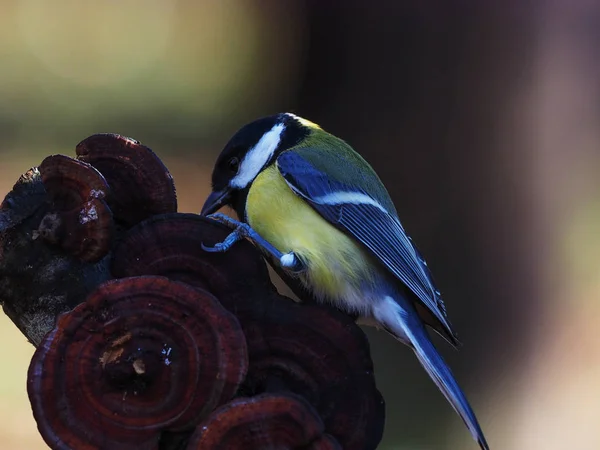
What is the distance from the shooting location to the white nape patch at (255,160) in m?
1.00

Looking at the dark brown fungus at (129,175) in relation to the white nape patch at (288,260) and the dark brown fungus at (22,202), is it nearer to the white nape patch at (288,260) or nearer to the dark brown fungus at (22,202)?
the dark brown fungus at (22,202)

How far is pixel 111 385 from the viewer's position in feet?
1.81

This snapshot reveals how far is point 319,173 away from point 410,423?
1.21 meters

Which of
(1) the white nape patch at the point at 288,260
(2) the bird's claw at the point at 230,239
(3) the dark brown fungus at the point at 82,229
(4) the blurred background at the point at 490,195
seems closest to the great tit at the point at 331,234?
(1) the white nape patch at the point at 288,260

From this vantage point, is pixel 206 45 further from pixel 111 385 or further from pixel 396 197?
pixel 111 385

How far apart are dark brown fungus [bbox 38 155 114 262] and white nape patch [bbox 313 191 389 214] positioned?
1.27 feet

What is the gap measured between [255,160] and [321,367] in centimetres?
45

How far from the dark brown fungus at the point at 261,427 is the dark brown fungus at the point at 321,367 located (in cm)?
4

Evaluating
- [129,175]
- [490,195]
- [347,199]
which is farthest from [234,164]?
[490,195]

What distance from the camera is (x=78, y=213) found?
0.61 metres

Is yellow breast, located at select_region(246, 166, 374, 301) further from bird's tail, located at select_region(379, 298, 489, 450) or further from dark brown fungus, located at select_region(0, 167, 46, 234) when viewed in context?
dark brown fungus, located at select_region(0, 167, 46, 234)

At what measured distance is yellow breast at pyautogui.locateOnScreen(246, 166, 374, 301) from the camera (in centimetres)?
89

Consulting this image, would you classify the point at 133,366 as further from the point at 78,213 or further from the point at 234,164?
the point at 234,164

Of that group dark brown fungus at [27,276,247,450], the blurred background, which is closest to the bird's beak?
dark brown fungus at [27,276,247,450]
